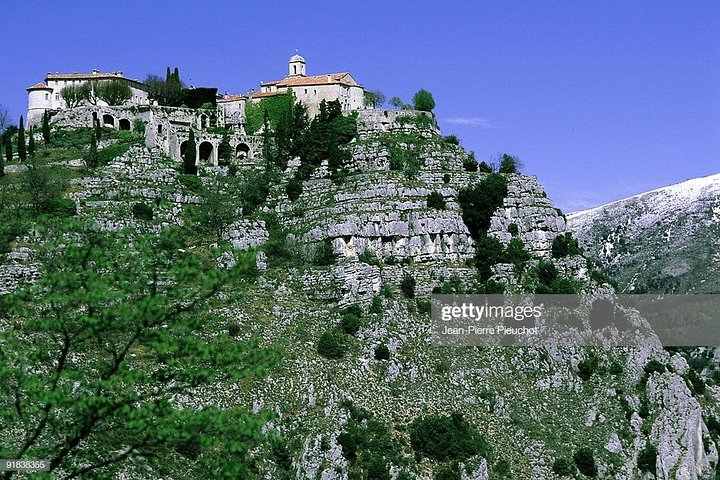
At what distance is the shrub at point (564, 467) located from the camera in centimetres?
8512

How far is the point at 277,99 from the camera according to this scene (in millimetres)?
114562

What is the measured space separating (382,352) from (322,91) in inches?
1381

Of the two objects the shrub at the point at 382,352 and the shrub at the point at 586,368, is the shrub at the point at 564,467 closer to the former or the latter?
the shrub at the point at 586,368

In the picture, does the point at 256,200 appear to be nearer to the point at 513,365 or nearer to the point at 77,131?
the point at 77,131

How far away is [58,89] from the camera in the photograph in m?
120

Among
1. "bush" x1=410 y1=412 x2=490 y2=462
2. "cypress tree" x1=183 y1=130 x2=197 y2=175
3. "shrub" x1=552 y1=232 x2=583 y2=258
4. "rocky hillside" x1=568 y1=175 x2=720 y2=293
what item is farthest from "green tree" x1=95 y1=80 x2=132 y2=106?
"rocky hillside" x1=568 y1=175 x2=720 y2=293

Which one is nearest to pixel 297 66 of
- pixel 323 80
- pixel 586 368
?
pixel 323 80

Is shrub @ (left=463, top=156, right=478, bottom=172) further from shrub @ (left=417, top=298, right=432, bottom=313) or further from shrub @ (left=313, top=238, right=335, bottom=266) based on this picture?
shrub @ (left=417, top=298, right=432, bottom=313)

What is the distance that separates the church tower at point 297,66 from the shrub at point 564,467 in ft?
177

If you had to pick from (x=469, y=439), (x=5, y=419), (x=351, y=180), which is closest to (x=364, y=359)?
(x=469, y=439)

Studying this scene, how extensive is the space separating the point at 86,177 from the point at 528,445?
46152mm

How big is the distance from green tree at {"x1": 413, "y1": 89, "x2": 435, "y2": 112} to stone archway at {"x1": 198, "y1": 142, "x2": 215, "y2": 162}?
2112cm

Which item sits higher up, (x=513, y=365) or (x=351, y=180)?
(x=351, y=180)

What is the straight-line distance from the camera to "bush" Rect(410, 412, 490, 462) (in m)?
82.7
